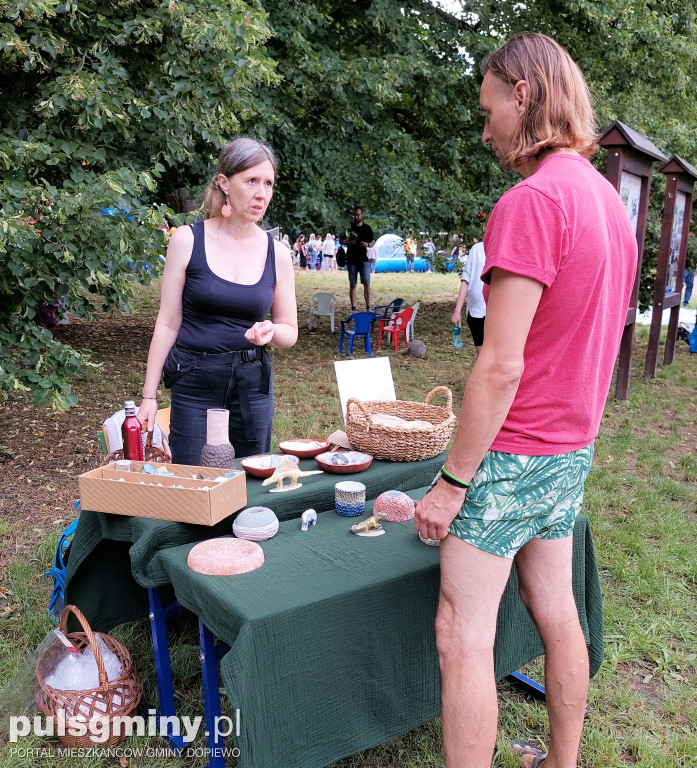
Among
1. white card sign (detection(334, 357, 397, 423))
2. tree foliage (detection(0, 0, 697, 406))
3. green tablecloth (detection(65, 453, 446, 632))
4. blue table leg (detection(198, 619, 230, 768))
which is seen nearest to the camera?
blue table leg (detection(198, 619, 230, 768))

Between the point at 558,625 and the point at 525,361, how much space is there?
710 mm

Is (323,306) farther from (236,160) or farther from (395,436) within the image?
(395,436)

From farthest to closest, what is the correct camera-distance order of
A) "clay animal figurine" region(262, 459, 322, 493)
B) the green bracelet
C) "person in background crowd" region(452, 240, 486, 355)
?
"person in background crowd" region(452, 240, 486, 355) → "clay animal figurine" region(262, 459, 322, 493) → the green bracelet

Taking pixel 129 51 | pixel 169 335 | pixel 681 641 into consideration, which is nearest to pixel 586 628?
pixel 681 641

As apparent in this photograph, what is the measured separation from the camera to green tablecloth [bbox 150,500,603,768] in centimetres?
156

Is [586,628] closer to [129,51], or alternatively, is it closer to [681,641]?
[681,641]

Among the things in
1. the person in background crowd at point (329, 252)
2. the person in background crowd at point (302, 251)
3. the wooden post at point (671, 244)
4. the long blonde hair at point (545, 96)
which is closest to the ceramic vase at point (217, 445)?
the long blonde hair at point (545, 96)

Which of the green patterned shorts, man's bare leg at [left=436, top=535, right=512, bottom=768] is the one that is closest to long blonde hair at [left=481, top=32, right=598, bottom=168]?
the green patterned shorts

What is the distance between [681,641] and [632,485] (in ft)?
6.00

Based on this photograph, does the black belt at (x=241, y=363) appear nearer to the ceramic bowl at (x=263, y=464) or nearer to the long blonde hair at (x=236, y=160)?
the ceramic bowl at (x=263, y=464)

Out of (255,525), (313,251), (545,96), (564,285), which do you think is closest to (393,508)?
(255,525)

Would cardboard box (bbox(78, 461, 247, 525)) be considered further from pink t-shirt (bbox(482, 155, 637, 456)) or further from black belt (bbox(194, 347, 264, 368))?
pink t-shirt (bbox(482, 155, 637, 456))

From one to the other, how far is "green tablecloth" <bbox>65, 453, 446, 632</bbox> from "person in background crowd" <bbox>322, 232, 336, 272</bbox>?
23532mm

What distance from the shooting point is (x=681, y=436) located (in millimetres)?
5762
